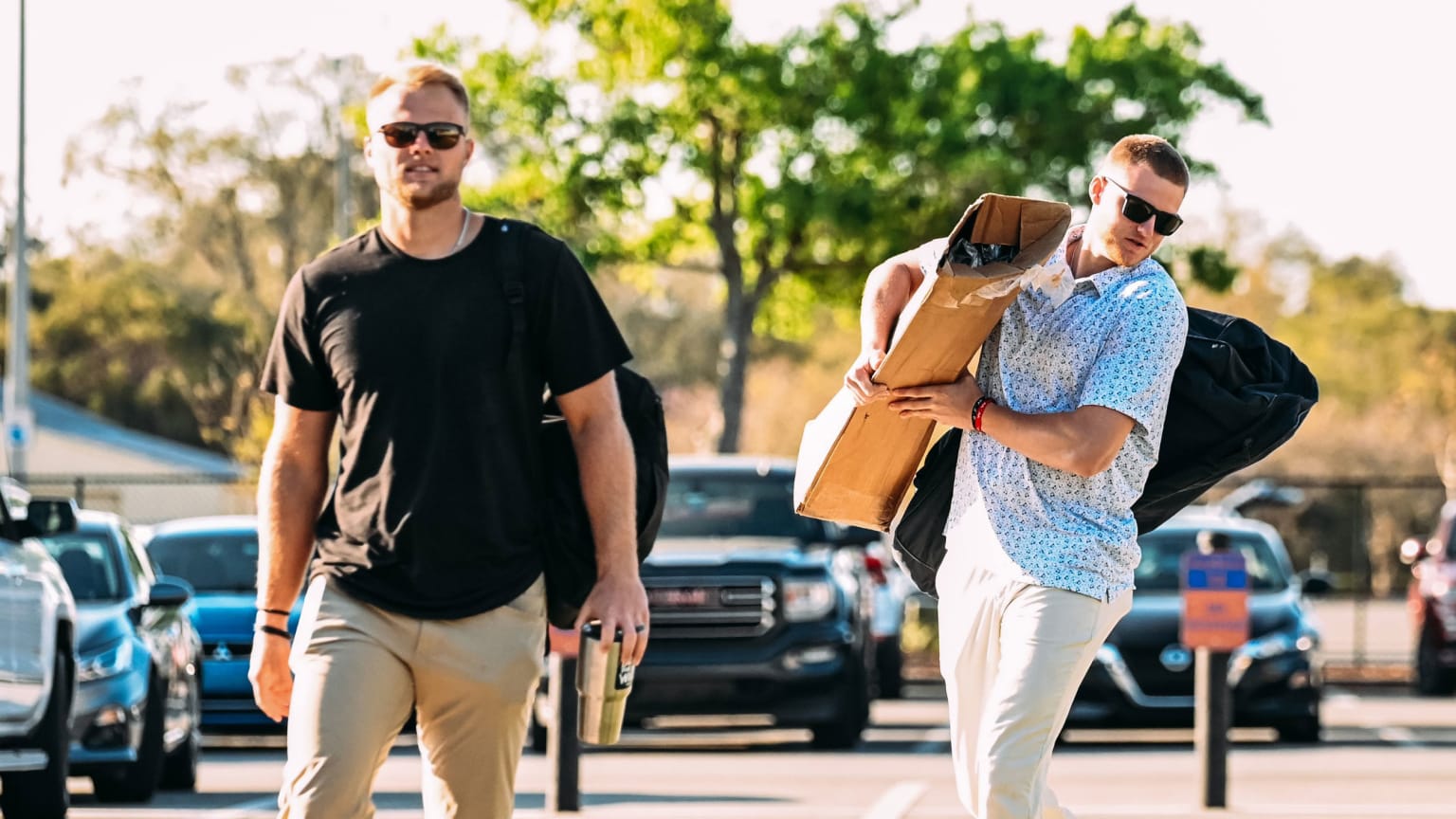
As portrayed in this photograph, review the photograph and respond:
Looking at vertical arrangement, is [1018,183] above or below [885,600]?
above

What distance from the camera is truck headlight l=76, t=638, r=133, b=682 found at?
11953 mm

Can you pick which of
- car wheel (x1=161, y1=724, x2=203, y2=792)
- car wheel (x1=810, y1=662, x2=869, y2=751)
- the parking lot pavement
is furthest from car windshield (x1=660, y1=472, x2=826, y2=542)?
car wheel (x1=161, y1=724, x2=203, y2=792)

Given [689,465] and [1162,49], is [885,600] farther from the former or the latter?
[1162,49]

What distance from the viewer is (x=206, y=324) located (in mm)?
59375

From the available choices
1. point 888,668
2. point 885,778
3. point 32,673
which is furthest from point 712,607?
point 888,668

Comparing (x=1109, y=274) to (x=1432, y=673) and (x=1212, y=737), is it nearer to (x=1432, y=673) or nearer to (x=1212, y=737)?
(x=1212, y=737)

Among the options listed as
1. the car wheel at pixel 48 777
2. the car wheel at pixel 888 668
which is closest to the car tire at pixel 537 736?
the car wheel at pixel 48 777

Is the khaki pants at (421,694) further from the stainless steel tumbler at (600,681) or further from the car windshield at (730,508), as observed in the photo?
the car windshield at (730,508)

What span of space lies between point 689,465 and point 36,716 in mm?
7121

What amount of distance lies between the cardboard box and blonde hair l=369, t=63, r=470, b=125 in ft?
3.44

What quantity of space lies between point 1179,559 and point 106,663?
26.1ft

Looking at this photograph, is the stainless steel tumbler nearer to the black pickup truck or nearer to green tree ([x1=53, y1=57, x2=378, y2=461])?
the black pickup truck

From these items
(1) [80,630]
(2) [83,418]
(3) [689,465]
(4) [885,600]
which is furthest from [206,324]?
(1) [80,630]

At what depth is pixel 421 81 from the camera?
5.44 metres
